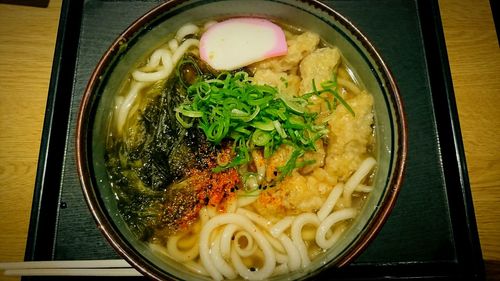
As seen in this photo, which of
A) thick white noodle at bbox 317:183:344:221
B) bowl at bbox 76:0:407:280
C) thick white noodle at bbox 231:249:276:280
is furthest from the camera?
thick white noodle at bbox 317:183:344:221

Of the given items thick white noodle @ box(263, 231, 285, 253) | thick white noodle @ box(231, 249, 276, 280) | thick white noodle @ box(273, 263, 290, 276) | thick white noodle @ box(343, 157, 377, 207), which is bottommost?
thick white noodle @ box(273, 263, 290, 276)

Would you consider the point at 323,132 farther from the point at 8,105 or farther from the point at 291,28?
the point at 8,105

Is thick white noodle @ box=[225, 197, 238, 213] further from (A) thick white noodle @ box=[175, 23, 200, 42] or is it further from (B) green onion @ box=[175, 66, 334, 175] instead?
(A) thick white noodle @ box=[175, 23, 200, 42]

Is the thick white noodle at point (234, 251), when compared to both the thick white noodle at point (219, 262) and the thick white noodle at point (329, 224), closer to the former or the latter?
the thick white noodle at point (219, 262)

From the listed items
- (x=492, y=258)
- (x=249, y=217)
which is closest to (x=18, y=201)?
(x=249, y=217)

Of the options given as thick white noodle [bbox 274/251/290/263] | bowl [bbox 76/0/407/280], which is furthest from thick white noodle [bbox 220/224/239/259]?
thick white noodle [bbox 274/251/290/263]

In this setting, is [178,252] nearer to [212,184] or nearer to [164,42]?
[212,184]
